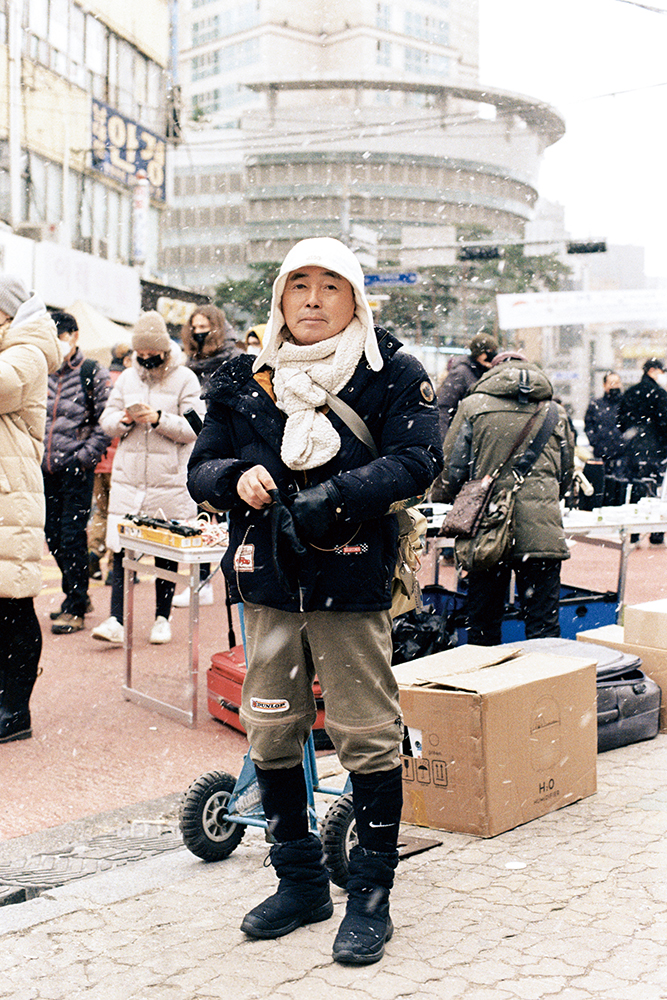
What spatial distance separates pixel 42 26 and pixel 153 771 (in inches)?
963

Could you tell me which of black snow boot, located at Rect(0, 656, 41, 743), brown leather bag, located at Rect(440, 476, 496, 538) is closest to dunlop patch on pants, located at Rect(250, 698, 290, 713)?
black snow boot, located at Rect(0, 656, 41, 743)

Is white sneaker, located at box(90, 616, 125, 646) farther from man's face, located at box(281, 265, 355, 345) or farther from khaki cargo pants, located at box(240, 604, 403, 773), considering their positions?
man's face, located at box(281, 265, 355, 345)

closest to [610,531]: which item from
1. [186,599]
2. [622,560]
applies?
[622,560]

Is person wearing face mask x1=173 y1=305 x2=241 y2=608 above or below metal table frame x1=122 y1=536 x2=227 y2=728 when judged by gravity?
above

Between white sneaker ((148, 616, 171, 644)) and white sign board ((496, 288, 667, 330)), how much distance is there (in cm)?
1626

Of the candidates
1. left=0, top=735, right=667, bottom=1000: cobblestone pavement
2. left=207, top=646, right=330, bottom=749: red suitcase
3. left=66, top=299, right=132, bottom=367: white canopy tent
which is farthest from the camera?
left=66, top=299, right=132, bottom=367: white canopy tent

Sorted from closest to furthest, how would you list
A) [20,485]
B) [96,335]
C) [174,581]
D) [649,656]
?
1. [20,485]
2. [649,656]
3. [174,581]
4. [96,335]

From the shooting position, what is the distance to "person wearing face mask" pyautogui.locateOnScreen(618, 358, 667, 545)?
1262 centimetres

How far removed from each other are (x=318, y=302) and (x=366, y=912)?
174 centimetres

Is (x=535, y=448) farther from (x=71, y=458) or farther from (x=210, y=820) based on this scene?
(x=71, y=458)

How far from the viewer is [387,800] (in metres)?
3.11

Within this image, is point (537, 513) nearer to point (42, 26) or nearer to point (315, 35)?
point (42, 26)

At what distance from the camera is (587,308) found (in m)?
22.0

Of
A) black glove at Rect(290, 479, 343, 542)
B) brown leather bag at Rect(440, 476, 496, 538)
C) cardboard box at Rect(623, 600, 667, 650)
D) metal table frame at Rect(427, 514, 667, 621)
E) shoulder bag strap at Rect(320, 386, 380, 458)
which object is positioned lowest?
cardboard box at Rect(623, 600, 667, 650)
